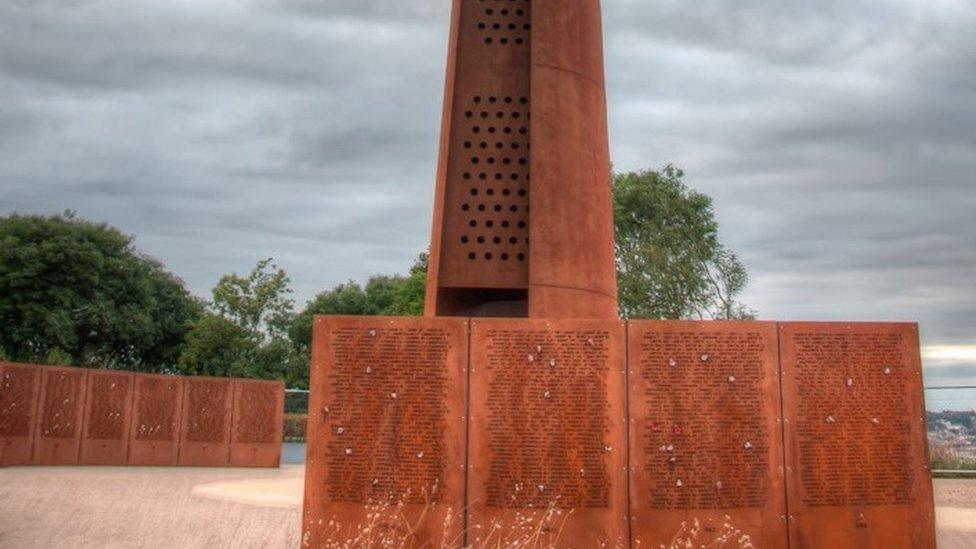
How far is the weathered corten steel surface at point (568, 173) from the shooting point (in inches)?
503

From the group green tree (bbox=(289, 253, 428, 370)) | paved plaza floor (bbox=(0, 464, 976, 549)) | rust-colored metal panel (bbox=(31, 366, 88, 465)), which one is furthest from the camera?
green tree (bbox=(289, 253, 428, 370))

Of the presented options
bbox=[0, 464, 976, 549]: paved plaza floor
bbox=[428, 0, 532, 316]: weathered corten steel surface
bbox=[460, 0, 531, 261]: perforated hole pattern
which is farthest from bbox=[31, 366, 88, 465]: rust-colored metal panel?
bbox=[460, 0, 531, 261]: perforated hole pattern

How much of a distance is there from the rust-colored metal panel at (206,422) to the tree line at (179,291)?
1670 cm

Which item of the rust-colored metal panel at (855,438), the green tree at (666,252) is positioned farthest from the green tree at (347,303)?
the rust-colored metal panel at (855,438)

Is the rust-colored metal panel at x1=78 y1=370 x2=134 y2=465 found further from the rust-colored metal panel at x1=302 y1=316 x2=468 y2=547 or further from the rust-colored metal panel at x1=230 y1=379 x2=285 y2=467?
the rust-colored metal panel at x1=302 y1=316 x2=468 y2=547

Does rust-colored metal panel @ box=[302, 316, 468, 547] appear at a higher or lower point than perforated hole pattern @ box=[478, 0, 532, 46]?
lower

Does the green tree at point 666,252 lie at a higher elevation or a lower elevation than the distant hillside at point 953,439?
higher

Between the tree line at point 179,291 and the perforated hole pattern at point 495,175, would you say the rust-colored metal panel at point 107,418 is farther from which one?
the tree line at point 179,291

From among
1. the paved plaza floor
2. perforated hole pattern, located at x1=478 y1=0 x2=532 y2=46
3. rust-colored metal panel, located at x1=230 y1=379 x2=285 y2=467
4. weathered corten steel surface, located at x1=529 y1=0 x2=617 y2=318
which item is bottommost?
the paved plaza floor

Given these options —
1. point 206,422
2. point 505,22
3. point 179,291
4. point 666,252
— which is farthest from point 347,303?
point 505,22

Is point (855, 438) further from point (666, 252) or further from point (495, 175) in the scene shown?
point (666, 252)

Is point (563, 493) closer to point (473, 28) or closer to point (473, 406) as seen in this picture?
point (473, 406)

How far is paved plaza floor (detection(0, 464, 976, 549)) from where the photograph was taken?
34.3 ft

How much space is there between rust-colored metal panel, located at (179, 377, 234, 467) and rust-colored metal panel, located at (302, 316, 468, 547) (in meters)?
13.1
